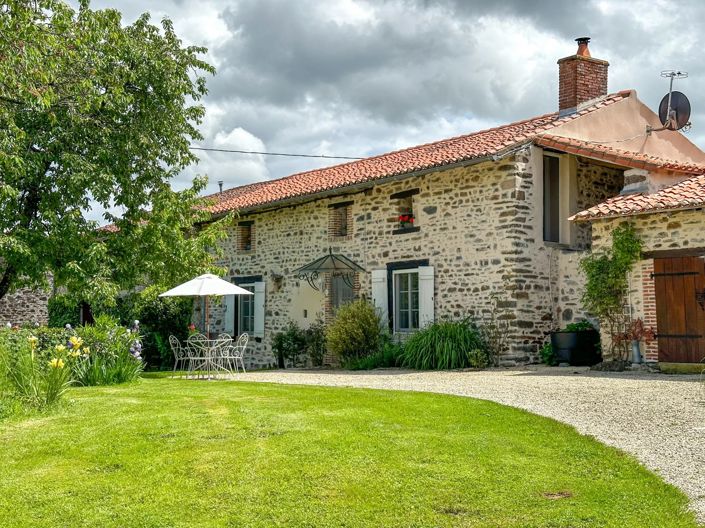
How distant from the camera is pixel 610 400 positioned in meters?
8.84

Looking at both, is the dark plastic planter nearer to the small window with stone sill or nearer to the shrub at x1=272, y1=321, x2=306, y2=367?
the small window with stone sill

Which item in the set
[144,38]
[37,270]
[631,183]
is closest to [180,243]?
[37,270]

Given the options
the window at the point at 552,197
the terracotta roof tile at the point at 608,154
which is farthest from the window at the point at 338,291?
the terracotta roof tile at the point at 608,154

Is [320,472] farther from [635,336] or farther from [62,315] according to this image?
[62,315]

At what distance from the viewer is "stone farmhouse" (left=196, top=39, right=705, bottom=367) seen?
12594 mm

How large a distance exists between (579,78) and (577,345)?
19.2ft

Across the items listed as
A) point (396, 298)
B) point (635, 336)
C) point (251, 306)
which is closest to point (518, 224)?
point (635, 336)

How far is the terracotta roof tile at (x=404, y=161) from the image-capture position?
15320 millimetres

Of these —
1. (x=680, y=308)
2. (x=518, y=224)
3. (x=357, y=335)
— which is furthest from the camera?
(x=357, y=335)

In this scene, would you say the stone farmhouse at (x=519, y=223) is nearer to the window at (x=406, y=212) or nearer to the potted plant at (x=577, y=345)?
the window at (x=406, y=212)

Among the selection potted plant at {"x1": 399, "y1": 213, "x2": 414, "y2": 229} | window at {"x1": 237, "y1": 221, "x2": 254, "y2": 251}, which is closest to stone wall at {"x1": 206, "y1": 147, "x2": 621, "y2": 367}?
potted plant at {"x1": 399, "y1": 213, "x2": 414, "y2": 229}

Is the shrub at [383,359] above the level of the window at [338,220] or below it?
below

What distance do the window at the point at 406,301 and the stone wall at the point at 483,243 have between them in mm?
413

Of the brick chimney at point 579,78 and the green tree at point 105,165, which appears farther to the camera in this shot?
the brick chimney at point 579,78
